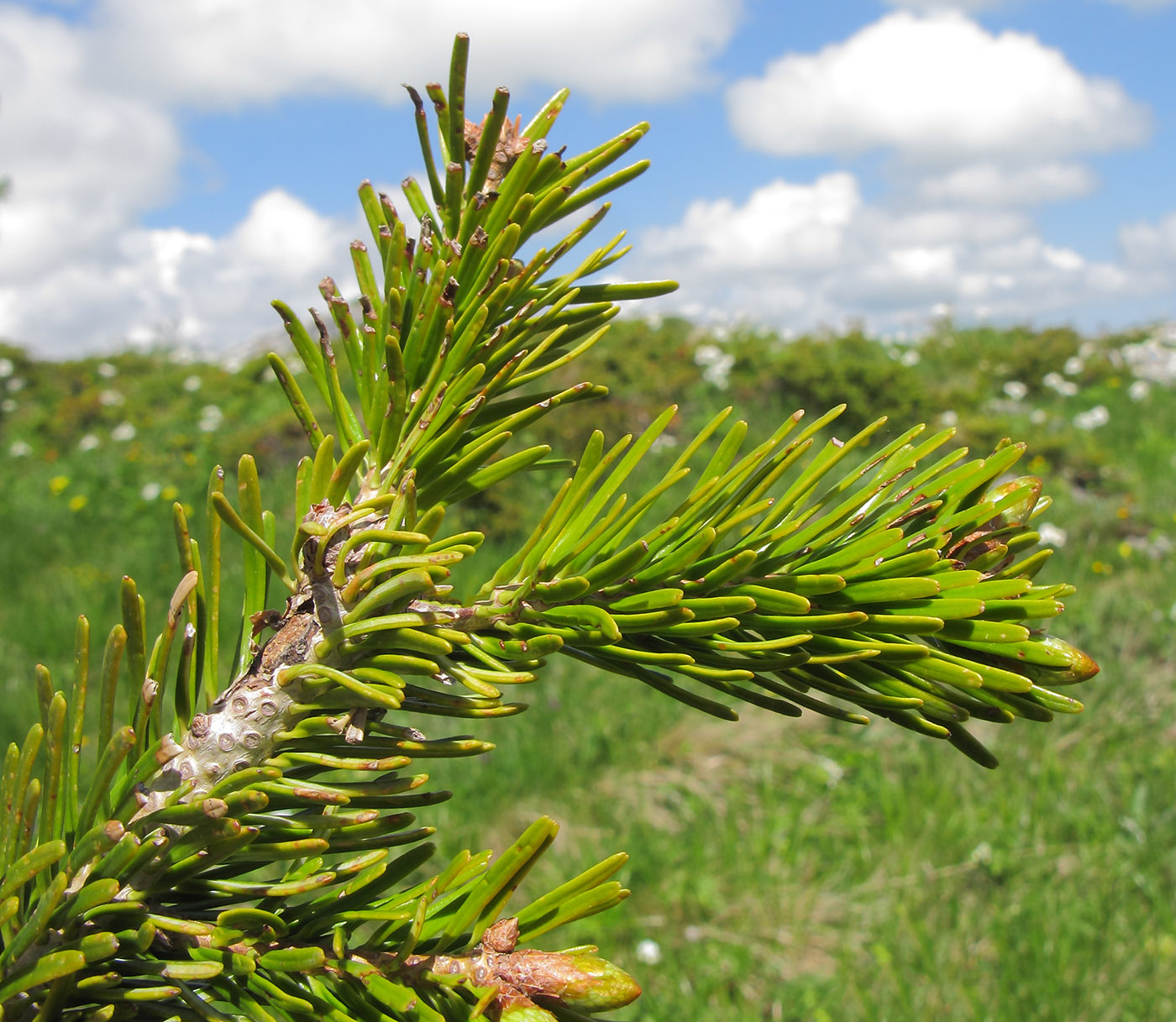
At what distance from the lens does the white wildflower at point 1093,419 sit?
7184 millimetres

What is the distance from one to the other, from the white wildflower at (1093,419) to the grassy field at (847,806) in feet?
1.79

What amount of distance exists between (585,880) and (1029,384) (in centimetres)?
957

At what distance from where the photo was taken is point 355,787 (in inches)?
19.2

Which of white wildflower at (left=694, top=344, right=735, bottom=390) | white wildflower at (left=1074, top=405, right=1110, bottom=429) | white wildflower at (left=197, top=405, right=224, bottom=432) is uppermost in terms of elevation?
white wildflower at (left=694, top=344, right=735, bottom=390)

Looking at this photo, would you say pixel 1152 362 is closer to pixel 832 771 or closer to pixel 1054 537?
pixel 1054 537

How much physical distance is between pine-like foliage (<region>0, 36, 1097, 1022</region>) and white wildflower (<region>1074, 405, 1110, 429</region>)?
25.3 ft

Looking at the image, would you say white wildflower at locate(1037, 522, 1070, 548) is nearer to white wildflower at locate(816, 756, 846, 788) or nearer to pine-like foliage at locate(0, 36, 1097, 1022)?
white wildflower at locate(816, 756, 846, 788)

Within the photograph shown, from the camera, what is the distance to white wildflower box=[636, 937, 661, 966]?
116 inches

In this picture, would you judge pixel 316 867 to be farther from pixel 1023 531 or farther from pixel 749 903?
pixel 749 903

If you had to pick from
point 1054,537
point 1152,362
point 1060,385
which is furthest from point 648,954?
point 1152,362

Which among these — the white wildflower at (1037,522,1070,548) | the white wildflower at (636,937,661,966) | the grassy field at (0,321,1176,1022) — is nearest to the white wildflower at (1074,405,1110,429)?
the grassy field at (0,321,1176,1022)

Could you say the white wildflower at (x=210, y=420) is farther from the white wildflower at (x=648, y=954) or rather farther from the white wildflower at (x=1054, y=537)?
the white wildflower at (x=1054, y=537)

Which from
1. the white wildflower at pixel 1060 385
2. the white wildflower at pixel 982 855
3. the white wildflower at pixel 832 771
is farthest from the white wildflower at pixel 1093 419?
the white wildflower at pixel 982 855

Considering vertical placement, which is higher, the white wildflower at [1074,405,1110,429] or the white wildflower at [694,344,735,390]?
the white wildflower at [694,344,735,390]
